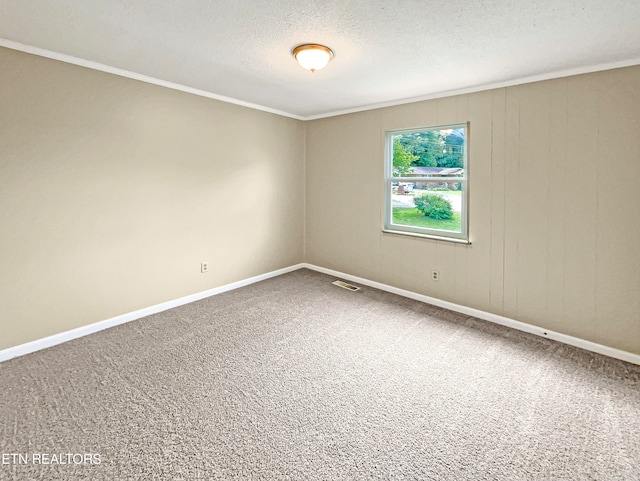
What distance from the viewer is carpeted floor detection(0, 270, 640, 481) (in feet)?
5.41

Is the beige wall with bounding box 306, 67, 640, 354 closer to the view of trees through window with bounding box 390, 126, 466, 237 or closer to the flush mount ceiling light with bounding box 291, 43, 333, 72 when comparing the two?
the view of trees through window with bounding box 390, 126, 466, 237

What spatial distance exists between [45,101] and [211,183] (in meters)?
1.63

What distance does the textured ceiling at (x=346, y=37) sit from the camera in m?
1.90

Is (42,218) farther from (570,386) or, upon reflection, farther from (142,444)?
(570,386)

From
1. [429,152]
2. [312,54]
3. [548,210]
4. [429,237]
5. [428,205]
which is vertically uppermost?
[312,54]

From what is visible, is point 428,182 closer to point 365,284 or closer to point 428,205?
point 428,205

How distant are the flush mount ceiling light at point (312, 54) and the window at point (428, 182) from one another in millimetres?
1770

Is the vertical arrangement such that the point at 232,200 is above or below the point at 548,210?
above

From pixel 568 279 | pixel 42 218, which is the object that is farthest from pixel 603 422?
pixel 42 218

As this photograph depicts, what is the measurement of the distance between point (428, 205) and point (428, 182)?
0.89 ft

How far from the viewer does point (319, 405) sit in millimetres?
2098

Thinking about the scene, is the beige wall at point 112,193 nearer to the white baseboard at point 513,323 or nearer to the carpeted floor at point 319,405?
the carpeted floor at point 319,405

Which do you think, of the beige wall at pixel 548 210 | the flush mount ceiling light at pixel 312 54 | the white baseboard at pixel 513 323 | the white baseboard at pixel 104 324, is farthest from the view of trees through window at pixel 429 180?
the white baseboard at pixel 104 324

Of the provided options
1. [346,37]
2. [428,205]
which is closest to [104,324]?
[346,37]
